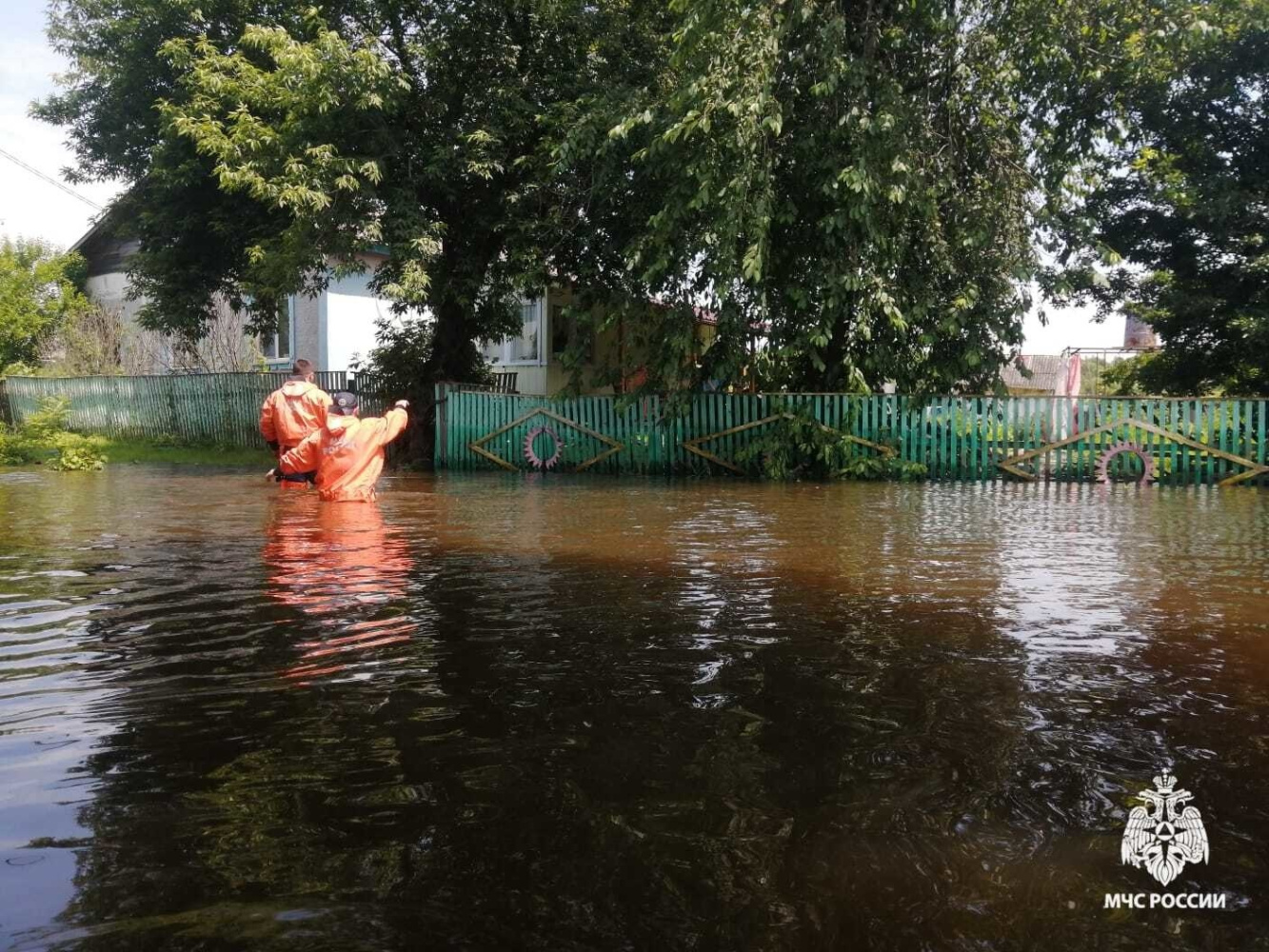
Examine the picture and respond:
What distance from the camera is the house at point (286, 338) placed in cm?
2792

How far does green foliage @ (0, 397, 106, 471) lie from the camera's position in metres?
18.4

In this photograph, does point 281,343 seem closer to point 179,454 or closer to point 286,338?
point 286,338

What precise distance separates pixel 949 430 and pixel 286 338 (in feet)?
65.4

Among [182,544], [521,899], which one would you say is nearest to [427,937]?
[521,899]

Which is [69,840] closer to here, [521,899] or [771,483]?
[521,899]

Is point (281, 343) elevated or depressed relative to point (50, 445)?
elevated

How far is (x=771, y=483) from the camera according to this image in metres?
16.5

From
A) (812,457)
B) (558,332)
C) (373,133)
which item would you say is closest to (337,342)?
(558,332)

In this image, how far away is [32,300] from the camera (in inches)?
1304

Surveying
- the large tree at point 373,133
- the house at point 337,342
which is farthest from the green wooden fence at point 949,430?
the house at point 337,342

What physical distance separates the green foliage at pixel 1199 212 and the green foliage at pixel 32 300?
28.8 m

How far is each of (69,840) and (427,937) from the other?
3.77 feet

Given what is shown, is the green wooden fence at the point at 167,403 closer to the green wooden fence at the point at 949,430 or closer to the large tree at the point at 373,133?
the large tree at the point at 373,133

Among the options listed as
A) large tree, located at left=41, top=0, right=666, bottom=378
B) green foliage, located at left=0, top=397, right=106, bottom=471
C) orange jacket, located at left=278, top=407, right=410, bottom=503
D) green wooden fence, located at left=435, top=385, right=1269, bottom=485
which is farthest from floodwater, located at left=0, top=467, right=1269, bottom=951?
green foliage, located at left=0, top=397, right=106, bottom=471
